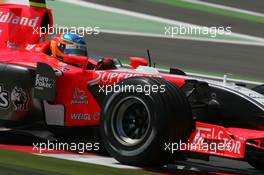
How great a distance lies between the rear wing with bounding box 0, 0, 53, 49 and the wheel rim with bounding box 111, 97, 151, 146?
2.21 meters

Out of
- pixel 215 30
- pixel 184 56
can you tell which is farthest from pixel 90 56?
pixel 215 30

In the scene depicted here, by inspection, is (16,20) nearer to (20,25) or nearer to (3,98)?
(20,25)

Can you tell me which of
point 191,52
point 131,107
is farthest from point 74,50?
point 191,52

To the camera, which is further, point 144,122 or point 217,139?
point 144,122

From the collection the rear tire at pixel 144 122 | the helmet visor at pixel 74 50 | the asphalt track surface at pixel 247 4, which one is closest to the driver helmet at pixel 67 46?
the helmet visor at pixel 74 50

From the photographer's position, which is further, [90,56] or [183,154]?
[90,56]

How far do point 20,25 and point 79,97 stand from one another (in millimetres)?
1658

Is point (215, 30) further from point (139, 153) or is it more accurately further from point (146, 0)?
point (139, 153)

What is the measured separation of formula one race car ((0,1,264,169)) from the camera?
7.22 meters

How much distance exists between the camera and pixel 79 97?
27.3ft

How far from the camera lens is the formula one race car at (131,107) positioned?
7.22 meters

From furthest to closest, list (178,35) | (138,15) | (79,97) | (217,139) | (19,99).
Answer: (138,15) → (178,35) → (19,99) → (79,97) → (217,139)

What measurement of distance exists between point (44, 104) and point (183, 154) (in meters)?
1.93

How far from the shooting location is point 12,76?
859 centimetres
